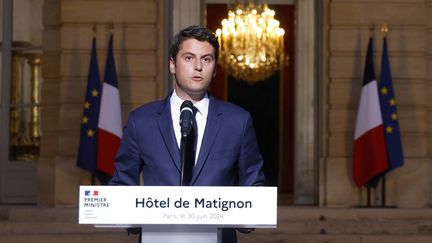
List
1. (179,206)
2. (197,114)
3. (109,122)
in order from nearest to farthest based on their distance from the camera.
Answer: (179,206) → (197,114) → (109,122)

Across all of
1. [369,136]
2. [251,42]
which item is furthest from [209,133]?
[251,42]

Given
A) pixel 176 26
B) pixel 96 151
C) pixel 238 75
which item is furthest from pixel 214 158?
pixel 238 75

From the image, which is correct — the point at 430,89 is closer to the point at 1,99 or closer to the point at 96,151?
the point at 96,151

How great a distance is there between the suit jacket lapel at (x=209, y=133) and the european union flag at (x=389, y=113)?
8.09 m

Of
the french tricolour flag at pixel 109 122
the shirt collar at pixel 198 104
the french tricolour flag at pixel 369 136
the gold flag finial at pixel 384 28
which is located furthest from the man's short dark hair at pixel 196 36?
the gold flag finial at pixel 384 28

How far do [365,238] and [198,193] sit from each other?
7.74m

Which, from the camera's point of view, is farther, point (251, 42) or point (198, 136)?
point (251, 42)

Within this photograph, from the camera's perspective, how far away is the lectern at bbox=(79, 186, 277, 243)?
3.65m

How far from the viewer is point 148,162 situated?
13.8 feet

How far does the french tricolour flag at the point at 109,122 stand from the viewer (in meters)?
12.0

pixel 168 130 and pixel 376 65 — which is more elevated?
pixel 376 65

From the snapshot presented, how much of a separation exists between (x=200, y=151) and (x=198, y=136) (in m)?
0.06

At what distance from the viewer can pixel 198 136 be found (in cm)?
414

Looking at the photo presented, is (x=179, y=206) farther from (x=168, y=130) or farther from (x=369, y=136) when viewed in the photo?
(x=369, y=136)
